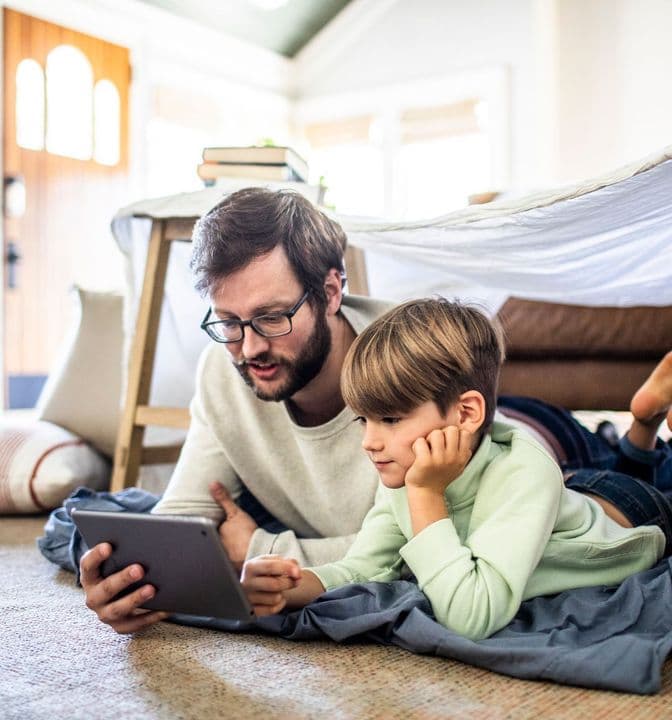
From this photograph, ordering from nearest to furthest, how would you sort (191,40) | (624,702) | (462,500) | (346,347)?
(624,702), (462,500), (346,347), (191,40)

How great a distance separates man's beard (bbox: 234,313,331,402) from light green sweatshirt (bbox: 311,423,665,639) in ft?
0.63

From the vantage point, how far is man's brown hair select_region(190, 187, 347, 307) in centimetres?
117

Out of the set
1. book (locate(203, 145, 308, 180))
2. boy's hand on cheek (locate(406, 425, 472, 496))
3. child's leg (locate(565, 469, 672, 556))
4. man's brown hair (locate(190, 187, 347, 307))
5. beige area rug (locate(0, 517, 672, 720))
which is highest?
book (locate(203, 145, 308, 180))

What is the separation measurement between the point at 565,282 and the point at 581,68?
124 inches

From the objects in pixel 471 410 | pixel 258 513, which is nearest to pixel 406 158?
pixel 258 513

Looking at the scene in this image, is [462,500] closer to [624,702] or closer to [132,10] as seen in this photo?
[624,702]

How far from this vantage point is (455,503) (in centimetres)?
103

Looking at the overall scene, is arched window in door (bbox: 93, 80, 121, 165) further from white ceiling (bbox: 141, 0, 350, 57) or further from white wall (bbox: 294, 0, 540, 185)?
white wall (bbox: 294, 0, 540, 185)

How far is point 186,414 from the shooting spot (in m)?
1.71

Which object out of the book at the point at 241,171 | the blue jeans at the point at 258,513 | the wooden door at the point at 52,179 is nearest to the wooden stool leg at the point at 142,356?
the book at the point at 241,171

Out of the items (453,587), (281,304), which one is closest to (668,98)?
(281,304)

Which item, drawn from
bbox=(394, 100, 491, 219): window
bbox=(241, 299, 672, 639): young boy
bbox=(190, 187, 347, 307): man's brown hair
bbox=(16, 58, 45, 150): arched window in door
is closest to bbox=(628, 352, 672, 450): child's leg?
bbox=(241, 299, 672, 639): young boy

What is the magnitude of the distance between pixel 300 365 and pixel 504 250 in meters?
0.43

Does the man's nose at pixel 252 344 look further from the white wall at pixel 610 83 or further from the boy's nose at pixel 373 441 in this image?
the white wall at pixel 610 83
